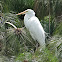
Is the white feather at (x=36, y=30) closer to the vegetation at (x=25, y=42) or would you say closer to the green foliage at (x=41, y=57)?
the vegetation at (x=25, y=42)

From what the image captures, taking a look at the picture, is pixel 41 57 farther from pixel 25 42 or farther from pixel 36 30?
pixel 36 30

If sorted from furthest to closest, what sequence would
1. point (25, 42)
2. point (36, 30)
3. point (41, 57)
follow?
point (36, 30), point (25, 42), point (41, 57)

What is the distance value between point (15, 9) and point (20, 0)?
151 mm

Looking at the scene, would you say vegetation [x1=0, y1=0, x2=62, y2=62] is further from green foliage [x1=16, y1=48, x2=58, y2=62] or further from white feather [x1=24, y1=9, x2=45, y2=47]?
white feather [x1=24, y1=9, x2=45, y2=47]

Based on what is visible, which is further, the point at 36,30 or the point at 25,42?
the point at 36,30

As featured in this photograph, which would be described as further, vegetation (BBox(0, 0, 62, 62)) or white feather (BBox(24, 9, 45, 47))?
white feather (BBox(24, 9, 45, 47))

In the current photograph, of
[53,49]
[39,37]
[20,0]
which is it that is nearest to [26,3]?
[20,0]

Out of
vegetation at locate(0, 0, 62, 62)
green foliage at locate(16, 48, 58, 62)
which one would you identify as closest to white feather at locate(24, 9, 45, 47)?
vegetation at locate(0, 0, 62, 62)

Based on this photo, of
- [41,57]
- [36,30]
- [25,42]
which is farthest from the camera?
[36,30]

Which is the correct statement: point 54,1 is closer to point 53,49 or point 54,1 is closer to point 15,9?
point 15,9

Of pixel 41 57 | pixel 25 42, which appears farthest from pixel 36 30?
pixel 41 57

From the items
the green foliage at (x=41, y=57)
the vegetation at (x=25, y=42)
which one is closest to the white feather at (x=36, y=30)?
the vegetation at (x=25, y=42)

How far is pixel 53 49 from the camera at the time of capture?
45.6 inches

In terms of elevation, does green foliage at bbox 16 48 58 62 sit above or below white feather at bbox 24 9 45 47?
above
